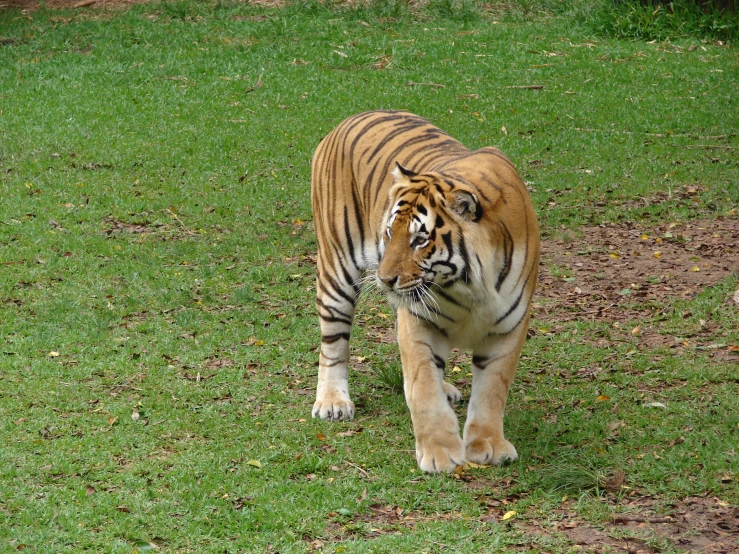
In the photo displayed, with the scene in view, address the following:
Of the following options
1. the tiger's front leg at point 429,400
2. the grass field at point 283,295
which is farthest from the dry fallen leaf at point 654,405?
the tiger's front leg at point 429,400

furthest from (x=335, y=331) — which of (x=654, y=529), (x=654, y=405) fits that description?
(x=654, y=529)

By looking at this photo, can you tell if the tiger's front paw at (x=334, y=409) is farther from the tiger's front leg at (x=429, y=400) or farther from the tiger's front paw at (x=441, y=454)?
the tiger's front paw at (x=441, y=454)

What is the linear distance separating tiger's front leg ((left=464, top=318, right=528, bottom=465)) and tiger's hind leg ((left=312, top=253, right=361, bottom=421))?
2.98ft

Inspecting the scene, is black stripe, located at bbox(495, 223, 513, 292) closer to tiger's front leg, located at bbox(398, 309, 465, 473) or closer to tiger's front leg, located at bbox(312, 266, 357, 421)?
tiger's front leg, located at bbox(398, 309, 465, 473)

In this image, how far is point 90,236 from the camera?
813 cm

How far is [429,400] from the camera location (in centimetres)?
457

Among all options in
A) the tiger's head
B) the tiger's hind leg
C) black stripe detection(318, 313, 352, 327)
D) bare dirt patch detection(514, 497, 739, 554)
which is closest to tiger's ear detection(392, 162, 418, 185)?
the tiger's head

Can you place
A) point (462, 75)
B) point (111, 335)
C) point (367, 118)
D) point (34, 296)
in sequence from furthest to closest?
point (462, 75), point (34, 296), point (111, 335), point (367, 118)

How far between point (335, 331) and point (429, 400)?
965 mm

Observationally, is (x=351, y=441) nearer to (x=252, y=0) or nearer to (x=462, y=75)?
(x=462, y=75)

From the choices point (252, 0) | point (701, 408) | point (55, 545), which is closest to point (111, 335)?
point (55, 545)

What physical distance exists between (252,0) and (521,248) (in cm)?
1149

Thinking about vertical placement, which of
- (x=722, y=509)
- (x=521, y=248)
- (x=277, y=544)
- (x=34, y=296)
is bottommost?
(x=34, y=296)

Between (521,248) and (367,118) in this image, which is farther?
(367,118)
